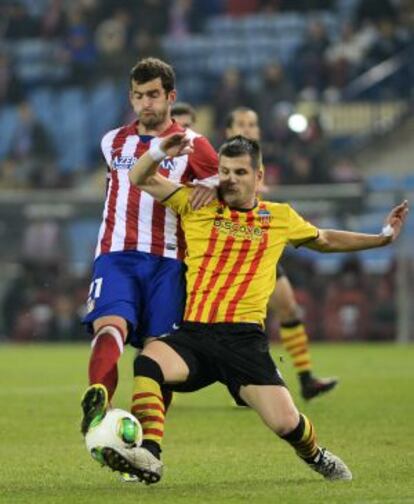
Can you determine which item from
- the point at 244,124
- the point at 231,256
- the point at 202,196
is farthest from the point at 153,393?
the point at 244,124

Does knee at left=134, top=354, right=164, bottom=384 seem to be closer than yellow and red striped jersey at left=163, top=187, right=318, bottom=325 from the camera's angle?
Yes

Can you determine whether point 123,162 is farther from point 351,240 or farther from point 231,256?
point 351,240

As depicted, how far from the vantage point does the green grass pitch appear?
6691 millimetres

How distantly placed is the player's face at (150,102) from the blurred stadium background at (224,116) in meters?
12.1

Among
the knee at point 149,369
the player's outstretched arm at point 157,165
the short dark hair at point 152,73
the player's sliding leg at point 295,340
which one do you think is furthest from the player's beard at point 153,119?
the player's sliding leg at point 295,340

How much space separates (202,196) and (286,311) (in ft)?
15.9

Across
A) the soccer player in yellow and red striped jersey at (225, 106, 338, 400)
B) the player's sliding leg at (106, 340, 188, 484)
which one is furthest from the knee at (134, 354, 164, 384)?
the soccer player in yellow and red striped jersey at (225, 106, 338, 400)

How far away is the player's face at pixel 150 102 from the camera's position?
763 cm

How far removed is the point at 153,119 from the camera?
7.72m

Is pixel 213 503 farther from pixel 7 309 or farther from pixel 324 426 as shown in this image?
pixel 7 309

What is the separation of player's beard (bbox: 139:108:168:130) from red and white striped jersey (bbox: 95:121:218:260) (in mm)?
58

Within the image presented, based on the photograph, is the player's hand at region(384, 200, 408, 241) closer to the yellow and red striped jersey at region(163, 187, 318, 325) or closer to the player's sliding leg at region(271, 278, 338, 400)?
the yellow and red striped jersey at region(163, 187, 318, 325)

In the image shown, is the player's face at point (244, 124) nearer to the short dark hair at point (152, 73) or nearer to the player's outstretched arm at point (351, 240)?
the short dark hair at point (152, 73)

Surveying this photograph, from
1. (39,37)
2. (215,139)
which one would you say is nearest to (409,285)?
(215,139)
